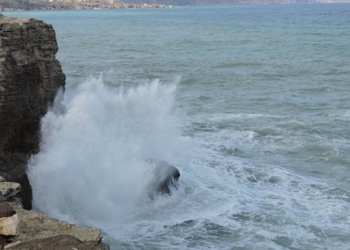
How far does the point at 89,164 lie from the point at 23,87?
277cm

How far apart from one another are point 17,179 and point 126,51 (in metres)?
36.5

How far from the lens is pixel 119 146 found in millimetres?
17344

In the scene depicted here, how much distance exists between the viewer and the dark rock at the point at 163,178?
15.4m

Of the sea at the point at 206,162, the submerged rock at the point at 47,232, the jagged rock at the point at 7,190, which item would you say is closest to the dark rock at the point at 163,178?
the sea at the point at 206,162

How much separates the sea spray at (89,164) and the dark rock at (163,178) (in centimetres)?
21

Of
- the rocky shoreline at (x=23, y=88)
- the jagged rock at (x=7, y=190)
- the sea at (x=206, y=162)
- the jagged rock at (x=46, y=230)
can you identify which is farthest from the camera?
the sea at (x=206, y=162)

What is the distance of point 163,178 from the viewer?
1566 centimetres

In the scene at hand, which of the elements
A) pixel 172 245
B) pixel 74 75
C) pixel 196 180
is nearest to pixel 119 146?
pixel 196 180

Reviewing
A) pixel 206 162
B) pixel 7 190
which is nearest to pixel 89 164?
pixel 206 162

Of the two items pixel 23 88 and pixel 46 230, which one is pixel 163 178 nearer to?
pixel 23 88

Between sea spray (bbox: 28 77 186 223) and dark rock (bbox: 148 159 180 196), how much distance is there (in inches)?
8.4

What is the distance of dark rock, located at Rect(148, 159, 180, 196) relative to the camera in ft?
50.4

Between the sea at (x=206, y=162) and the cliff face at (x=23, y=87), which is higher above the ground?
the cliff face at (x=23, y=87)

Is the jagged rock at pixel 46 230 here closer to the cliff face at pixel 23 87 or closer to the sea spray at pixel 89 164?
the cliff face at pixel 23 87
